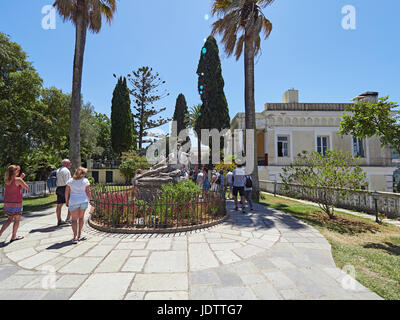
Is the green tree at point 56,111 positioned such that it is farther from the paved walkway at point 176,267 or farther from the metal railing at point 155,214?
the paved walkway at point 176,267

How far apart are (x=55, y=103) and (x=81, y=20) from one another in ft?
18.5

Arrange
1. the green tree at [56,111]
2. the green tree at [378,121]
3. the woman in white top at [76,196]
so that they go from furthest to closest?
1. the green tree at [56,111]
2. the green tree at [378,121]
3. the woman in white top at [76,196]

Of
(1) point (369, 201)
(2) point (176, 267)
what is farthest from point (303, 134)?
(2) point (176, 267)

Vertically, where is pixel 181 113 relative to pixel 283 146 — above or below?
above

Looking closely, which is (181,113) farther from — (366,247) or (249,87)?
(366,247)

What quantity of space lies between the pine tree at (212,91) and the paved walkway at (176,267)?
1635 cm

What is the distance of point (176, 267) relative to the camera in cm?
306

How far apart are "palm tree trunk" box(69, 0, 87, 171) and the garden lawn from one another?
10507mm

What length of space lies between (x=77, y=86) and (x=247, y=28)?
32.4 feet

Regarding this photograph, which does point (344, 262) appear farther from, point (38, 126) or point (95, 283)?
point (38, 126)

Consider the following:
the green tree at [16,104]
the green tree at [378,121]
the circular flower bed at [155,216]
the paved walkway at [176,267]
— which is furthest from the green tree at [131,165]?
the green tree at [378,121]

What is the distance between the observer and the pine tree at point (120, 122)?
26828 millimetres

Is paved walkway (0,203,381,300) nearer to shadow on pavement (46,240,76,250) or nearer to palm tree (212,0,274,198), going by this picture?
shadow on pavement (46,240,76,250)
